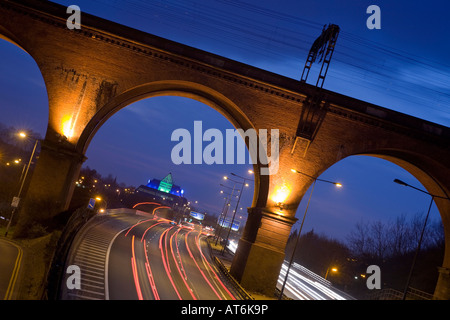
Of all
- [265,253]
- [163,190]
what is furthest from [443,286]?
[163,190]

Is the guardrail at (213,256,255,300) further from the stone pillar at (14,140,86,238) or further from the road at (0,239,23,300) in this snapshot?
the stone pillar at (14,140,86,238)

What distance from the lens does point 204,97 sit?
2006 centimetres

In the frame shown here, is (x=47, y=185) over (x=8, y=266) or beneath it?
over

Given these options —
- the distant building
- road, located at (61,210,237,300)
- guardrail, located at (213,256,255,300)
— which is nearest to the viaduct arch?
guardrail, located at (213,256,255,300)

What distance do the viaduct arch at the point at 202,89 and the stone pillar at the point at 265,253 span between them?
0.05 m

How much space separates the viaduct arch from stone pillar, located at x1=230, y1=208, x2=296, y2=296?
5cm

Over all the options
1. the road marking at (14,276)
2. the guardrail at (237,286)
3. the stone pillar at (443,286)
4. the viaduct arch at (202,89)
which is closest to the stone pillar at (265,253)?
the viaduct arch at (202,89)

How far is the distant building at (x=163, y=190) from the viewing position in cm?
13000

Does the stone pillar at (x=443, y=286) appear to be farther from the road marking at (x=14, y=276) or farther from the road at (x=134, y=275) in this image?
the road marking at (x=14, y=276)

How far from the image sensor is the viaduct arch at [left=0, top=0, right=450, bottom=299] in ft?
56.9

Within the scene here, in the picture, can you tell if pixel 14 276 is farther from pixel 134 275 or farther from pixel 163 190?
pixel 163 190

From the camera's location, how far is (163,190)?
433 feet

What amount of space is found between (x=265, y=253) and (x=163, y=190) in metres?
117

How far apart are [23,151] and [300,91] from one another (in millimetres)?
102001
